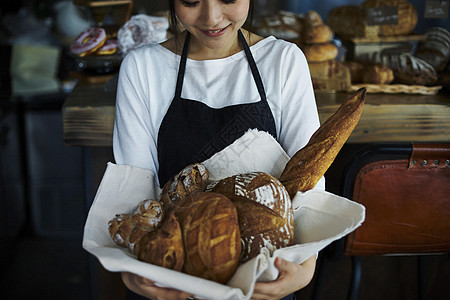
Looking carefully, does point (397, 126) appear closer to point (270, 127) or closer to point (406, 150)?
point (406, 150)

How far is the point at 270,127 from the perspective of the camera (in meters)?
1.14

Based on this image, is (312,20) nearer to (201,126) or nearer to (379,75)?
(379,75)

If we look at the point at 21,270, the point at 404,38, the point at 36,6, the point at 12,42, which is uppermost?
the point at 404,38

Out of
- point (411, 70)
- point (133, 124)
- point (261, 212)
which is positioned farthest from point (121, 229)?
point (411, 70)

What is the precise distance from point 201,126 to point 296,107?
0.79 feet

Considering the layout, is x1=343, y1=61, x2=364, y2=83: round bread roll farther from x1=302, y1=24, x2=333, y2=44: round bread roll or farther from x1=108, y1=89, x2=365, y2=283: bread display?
x1=108, y1=89, x2=365, y2=283: bread display

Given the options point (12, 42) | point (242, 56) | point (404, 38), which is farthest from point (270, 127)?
point (12, 42)

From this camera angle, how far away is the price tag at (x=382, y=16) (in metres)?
2.12

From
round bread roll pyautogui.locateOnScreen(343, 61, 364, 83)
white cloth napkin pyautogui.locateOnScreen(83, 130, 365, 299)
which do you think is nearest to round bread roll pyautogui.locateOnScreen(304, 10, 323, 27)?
round bread roll pyautogui.locateOnScreen(343, 61, 364, 83)

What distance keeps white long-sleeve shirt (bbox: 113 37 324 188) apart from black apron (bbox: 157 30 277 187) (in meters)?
0.02

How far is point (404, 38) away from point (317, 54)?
477mm

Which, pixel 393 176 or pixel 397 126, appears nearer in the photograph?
pixel 393 176

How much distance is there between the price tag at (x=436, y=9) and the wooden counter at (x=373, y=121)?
57 cm

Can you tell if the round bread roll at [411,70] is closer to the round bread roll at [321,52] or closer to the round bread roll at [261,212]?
the round bread roll at [321,52]
